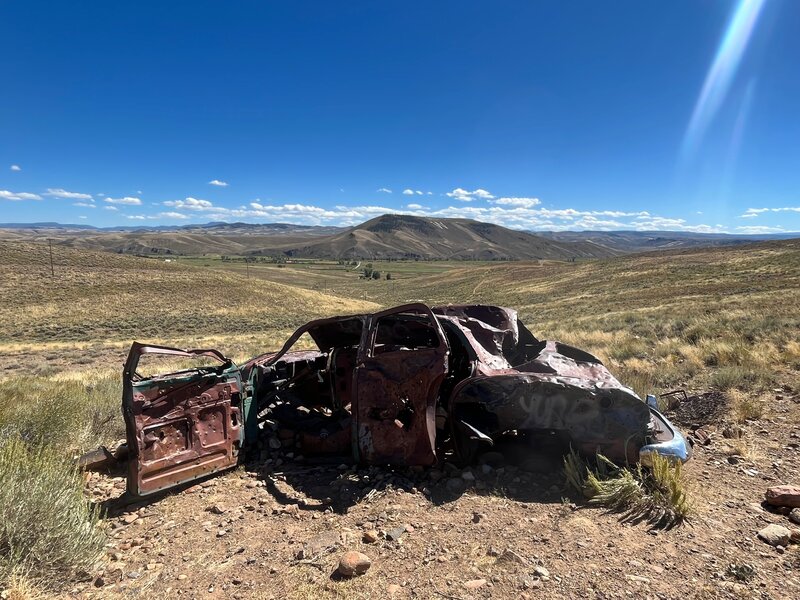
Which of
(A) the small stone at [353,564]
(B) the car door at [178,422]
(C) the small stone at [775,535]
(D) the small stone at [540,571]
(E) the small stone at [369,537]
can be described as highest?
(B) the car door at [178,422]

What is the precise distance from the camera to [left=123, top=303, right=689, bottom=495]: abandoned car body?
3.86 m

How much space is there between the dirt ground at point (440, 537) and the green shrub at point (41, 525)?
0.18 meters

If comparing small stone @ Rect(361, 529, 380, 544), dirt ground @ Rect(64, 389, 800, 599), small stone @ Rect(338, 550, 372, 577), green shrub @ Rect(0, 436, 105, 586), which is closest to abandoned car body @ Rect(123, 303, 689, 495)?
dirt ground @ Rect(64, 389, 800, 599)

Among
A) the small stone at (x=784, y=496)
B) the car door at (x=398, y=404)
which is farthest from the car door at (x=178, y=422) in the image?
the small stone at (x=784, y=496)

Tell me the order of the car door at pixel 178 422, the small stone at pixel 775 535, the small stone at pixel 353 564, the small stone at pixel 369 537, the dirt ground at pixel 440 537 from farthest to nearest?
the car door at pixel 178 422
the small stone at pixel 369 537
the small stone at pixel 775 535
the small stone at pixel 353 564
the dirt ground at pixel 440 537

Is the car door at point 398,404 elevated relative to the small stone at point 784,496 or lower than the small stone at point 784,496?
elevated

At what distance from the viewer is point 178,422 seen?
3965 millimetres

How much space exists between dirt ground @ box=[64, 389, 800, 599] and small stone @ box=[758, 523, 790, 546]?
0.07 metres

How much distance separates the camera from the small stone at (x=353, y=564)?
9.55ft

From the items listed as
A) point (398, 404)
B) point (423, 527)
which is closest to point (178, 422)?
point (398, 404)

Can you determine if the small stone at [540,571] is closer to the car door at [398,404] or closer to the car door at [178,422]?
the car door at [398,404]

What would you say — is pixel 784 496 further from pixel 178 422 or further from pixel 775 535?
pixel 178 422

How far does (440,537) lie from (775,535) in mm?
2296

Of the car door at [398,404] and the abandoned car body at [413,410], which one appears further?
the car door at [398,404]
